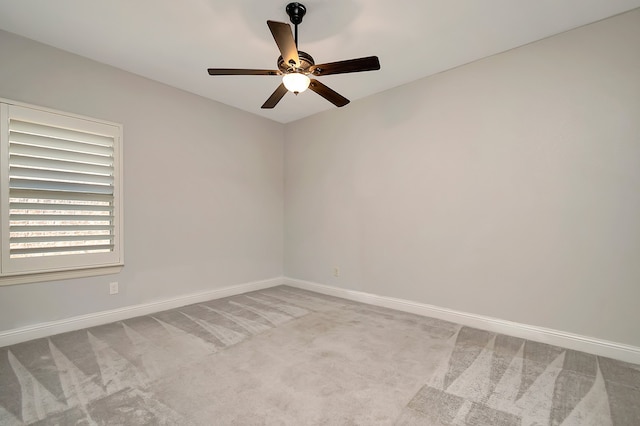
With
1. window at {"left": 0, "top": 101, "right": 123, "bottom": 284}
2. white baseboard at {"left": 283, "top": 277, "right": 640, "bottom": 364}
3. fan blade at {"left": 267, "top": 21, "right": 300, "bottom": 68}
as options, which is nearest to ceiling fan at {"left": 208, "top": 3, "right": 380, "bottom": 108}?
fan blade at {"left": 267, "top": 21, "right": 300, "bottom": 68}

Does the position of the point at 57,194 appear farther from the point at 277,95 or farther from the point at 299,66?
the point at 299,66

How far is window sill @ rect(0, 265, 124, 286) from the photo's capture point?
8.19 ft

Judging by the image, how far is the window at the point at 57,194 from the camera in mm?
2496

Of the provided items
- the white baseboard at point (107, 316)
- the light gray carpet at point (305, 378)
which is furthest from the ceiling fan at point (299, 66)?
the white baseboard at point (107, 316)

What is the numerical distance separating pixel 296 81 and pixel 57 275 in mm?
2899

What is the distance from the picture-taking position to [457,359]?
2.27 m

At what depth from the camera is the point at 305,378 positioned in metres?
2.01

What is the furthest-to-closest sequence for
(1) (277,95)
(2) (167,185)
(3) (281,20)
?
(2) (167,185) < (1) (277,95) < (3) (281,20)

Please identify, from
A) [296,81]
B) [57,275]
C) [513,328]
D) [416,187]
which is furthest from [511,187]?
[57,275]

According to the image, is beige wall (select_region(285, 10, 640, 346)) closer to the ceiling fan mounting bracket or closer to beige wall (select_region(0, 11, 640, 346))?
beige wall (select_region(0, 11, 640, 346))

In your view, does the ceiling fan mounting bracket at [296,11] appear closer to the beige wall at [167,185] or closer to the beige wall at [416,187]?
the beige wall at [416,187]

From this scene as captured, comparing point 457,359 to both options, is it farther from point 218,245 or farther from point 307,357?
point 218,245

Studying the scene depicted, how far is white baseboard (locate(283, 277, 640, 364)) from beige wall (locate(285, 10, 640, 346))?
58mm

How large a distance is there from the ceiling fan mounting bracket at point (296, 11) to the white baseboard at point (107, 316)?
3.33 meters
